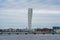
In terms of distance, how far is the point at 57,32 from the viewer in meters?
187

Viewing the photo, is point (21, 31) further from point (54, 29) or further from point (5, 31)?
point (54, 29)

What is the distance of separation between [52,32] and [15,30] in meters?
30.3

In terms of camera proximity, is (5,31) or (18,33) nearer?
(18,33)

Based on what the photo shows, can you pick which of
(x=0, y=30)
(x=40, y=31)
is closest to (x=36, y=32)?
(x=40, y=31)

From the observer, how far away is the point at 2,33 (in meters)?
181

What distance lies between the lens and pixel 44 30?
605 feet

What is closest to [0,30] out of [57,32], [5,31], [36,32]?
[5,31]

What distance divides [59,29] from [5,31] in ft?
144

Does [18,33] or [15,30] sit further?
[15,30]

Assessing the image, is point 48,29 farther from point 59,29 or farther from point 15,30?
point 15,30

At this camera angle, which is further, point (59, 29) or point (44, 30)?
point (59, 29)

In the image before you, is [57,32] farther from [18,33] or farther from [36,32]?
[18,33]

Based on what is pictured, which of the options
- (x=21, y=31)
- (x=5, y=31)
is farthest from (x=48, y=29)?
(x=5, y=31)

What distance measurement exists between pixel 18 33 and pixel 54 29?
→ 3097cm
